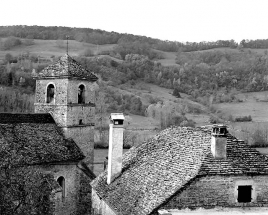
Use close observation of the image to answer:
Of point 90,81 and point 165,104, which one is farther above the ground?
point 90,81

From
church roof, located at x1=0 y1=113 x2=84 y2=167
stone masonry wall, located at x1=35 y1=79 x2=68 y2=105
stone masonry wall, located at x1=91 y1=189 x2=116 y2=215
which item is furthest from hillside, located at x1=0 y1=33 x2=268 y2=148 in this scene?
stone masonry wall, located at x1=91 y1=189 x2=116 y2=215

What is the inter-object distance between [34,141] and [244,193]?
15.7 metres

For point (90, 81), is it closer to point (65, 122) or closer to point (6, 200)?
point (65, 122)

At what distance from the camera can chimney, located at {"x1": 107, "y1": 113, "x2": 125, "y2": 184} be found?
24594mm

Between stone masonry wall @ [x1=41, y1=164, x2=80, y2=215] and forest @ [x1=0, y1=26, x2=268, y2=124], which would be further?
forest @ [x1=0, y1=26, x2=268, y2=124]

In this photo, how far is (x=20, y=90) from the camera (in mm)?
78000

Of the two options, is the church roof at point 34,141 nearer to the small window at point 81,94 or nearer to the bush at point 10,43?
the small window at point 81,94

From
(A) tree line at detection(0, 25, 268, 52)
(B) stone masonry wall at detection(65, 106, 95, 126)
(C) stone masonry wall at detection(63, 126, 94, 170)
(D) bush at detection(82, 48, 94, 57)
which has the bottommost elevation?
(C) stone masonry wall at detection(63, 126, 94, 170)

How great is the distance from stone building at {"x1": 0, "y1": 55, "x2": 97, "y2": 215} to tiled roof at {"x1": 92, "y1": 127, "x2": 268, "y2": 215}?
699 centimetres

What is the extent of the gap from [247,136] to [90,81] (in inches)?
1950

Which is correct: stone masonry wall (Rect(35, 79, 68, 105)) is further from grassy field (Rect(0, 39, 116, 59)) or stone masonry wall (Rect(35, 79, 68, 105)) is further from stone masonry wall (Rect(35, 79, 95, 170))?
grassy field (Rect(0, 39, 116, 59))

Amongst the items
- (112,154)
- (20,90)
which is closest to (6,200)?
(112,154)

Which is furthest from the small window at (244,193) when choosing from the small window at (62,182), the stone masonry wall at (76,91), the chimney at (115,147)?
the stone masonry wall at (76,91)

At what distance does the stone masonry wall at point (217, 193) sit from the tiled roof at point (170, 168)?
0.92 ft
